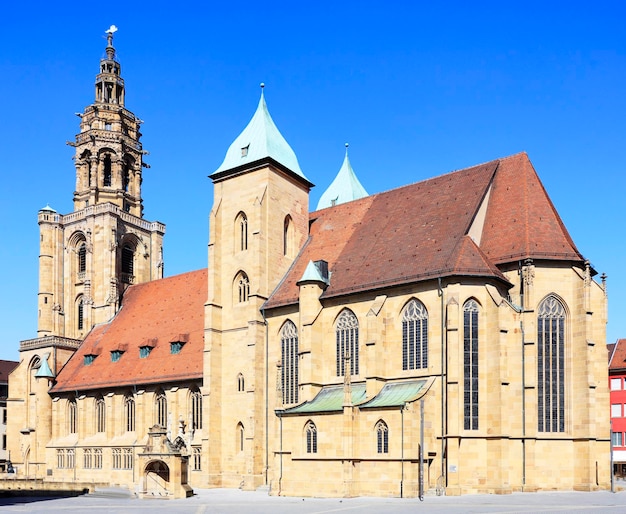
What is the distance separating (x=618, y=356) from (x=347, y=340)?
37656 millimetres

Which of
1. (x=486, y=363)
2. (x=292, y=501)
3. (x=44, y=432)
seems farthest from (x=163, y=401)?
(x=486, y=363)

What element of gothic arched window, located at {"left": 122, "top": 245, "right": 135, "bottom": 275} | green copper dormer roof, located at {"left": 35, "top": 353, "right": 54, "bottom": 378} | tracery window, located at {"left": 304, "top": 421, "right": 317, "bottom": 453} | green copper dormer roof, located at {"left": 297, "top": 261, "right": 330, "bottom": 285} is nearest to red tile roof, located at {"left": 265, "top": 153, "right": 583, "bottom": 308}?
green copper dormer roof, located at {"left": 297, "top": 261, "right": 330, "bottom": 285}

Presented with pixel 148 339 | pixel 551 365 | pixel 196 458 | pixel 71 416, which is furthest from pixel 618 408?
pixel 71 416

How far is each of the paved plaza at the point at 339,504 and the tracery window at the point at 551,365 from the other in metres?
3.87

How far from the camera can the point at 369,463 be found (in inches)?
1636

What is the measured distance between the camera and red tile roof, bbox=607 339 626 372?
245 ft

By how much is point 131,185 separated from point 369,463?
4270cm

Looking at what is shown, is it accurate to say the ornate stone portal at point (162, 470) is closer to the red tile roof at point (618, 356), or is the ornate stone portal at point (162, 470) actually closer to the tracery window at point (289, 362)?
the tracery window at point (289, 362)

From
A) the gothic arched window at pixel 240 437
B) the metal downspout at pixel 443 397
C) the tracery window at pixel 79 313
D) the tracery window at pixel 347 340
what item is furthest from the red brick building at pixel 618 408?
the tracery window at pixel 79 313

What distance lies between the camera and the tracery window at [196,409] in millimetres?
56750

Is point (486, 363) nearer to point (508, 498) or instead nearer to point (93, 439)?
point (508, 498)

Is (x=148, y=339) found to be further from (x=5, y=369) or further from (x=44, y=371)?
(x=5, y=369)

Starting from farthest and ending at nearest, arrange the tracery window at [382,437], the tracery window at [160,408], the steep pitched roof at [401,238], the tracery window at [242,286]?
the tracery window at [160,408] < the tracery window at [242,286] < the steep pitched roof at [401,238] < the tracery window at [382,437]

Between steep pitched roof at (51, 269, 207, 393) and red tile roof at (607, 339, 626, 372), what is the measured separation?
36817 mm
